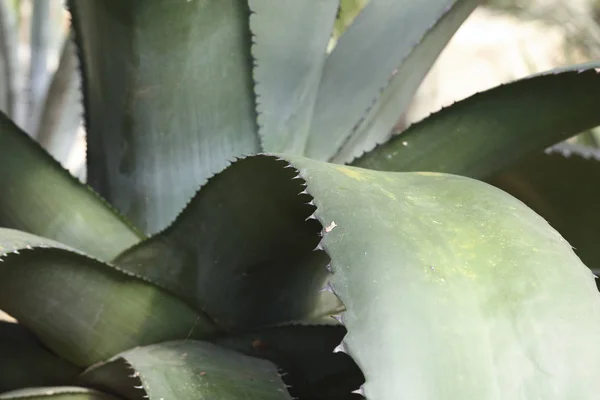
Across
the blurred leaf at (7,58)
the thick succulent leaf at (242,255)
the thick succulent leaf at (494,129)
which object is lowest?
the thick succulent leaf at (242,255)

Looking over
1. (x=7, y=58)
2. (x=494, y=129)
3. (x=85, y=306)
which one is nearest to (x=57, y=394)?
(x=85, y=306)

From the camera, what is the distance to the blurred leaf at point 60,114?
930mm

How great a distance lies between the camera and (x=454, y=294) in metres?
0.25

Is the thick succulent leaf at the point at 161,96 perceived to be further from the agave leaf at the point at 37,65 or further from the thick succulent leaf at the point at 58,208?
the agave leaf at the point at 37,65

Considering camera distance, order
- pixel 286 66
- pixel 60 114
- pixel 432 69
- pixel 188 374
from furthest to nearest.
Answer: pixel 432 69 < pixel 60 114 < pixel 286 66 < pixel 188 374

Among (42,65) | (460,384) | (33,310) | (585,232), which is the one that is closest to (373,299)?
(460,384)

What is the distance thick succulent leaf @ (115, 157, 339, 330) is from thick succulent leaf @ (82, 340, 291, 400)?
0.04m

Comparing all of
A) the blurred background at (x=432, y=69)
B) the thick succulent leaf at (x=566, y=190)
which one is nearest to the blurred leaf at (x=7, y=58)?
the blurred background at (x=432, y=69)

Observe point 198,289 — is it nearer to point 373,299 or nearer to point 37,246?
point 37,246

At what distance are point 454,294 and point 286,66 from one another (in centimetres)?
33

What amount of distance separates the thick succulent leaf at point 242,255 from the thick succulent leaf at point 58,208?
1.3 inches

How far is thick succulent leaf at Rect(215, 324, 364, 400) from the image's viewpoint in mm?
448

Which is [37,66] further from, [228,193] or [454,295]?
[454,295]

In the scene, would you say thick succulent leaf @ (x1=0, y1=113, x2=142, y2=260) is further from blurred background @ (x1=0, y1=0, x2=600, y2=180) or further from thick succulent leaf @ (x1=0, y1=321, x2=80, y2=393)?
blurred background @ (x1=0, y1=0, x2=600, y2=180)
